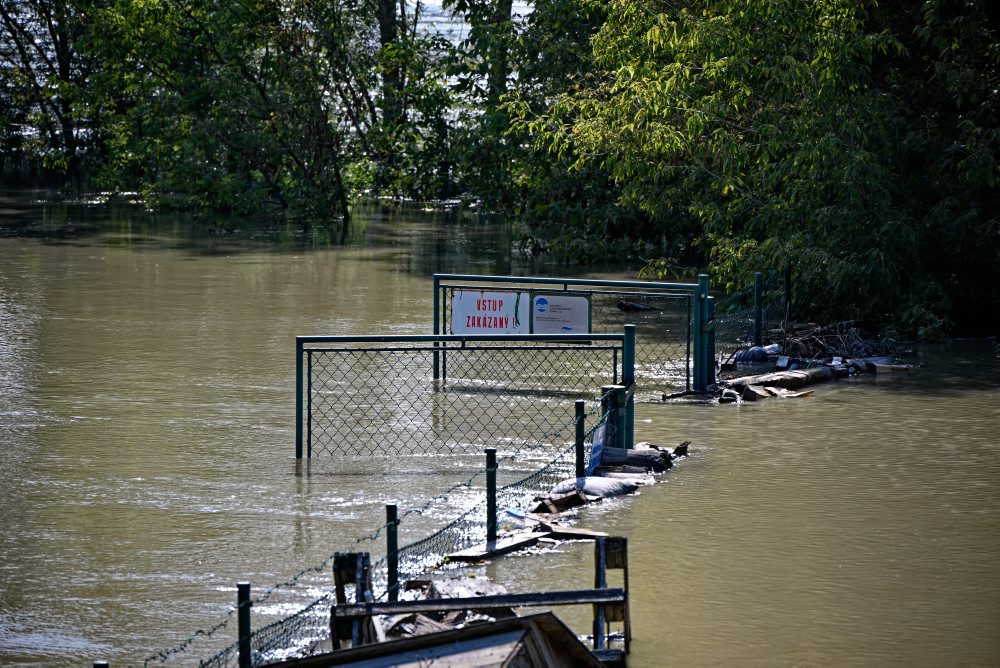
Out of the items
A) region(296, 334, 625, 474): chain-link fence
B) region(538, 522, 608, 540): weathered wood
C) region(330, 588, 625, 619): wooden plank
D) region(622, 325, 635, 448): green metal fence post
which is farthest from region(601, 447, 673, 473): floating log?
region(330, 588, 625, 619): wooden plank

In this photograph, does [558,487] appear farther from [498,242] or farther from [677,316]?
[498,242]

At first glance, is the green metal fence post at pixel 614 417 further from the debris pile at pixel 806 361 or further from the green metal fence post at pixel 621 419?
the debris pile at pixel 806 361

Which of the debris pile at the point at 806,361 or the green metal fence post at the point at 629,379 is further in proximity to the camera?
the debris pile at the point at 806,361

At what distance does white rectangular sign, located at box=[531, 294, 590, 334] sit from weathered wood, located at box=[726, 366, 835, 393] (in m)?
2.27

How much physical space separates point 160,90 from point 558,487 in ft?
141

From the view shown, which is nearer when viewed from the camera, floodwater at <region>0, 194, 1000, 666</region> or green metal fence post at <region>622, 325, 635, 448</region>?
floodwater at <region>0, 194, 1000, 666</region>

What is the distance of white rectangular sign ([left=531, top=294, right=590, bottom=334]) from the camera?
48.2 feet

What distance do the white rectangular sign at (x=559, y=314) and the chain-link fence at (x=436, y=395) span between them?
0.82 ft

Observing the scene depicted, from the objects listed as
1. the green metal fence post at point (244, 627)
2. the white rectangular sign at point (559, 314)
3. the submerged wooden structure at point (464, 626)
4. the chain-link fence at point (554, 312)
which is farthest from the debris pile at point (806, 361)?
the green metal fence post at point (244, 627)

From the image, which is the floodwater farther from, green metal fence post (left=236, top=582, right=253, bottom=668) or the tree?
the tree

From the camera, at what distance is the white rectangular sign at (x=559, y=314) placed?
14695 millimetres

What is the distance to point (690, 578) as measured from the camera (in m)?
8.83

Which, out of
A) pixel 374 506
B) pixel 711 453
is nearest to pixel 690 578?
pixel 374 506

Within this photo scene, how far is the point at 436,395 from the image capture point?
600 inches
